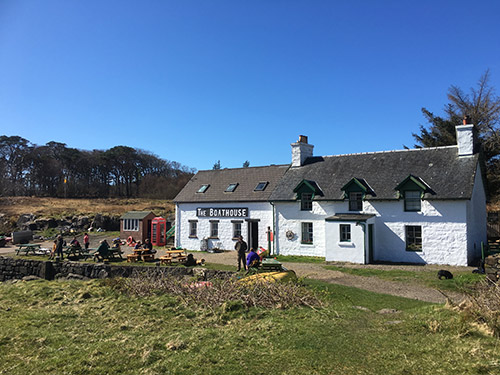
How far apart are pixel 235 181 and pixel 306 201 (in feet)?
24.8

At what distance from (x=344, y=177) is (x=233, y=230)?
8.81 m

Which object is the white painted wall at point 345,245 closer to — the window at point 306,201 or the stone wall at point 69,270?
the window at point 306,201

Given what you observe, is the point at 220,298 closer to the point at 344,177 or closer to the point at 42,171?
the point at 344,177

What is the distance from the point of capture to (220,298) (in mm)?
11219

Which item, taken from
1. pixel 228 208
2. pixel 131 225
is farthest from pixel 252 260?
pixel 131 225

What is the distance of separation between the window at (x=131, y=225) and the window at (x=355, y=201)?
18.8m

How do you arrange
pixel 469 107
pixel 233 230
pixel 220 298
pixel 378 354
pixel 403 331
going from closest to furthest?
pixel 378 354
pixel 403 331
pixel 220 298
pixel 233 230
pixel 469 107

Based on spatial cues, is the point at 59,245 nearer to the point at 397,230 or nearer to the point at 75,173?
the point at 397,230

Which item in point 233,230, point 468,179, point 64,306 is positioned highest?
point 468,179

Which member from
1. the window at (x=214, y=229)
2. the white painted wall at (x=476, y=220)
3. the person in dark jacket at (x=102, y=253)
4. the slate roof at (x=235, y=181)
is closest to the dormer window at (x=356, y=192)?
the white painted wall at (x=476, y=220)

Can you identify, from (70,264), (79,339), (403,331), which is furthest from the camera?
(70,264)

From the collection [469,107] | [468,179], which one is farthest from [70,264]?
[469,107]

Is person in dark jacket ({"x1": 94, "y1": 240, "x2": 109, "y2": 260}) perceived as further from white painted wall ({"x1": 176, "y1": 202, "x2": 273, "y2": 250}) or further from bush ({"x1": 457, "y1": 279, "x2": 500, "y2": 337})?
bush ({"x1": 457, "y1": 279, "x2": 500, "y2": 337})

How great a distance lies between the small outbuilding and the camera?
32088 millimetres
